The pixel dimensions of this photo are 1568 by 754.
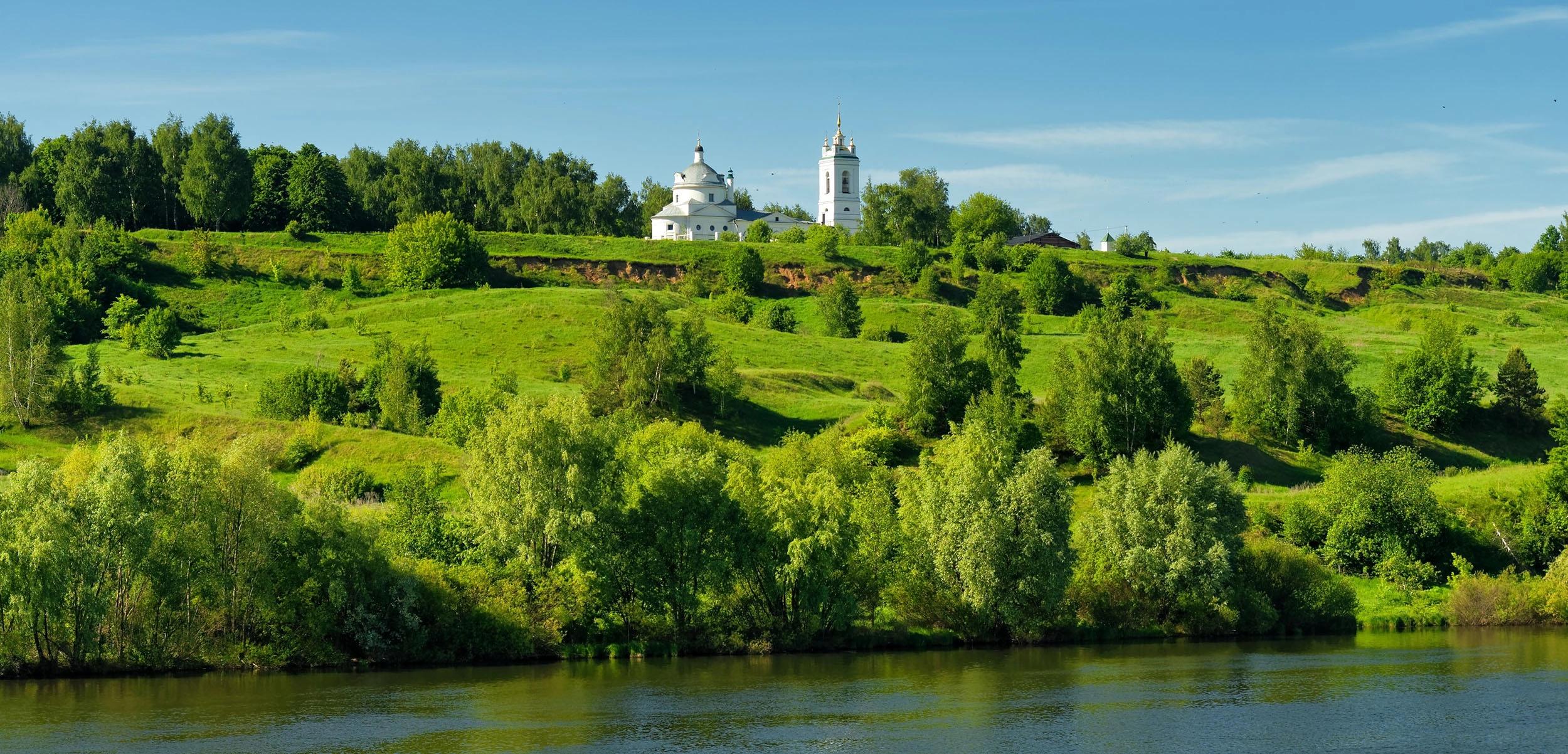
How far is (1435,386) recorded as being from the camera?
279 ft

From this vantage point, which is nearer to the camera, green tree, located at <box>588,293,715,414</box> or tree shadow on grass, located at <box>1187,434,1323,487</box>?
tree shadow on grass, located at <box>1187,434,1323,487</box>

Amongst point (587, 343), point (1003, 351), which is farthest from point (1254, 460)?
point (587, 343)

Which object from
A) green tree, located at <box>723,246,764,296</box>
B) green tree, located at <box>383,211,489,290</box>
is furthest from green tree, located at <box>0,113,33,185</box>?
green tree, located at <box>723,246,764,296</box>

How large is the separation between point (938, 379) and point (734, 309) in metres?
42.5

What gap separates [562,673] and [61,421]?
136 feet

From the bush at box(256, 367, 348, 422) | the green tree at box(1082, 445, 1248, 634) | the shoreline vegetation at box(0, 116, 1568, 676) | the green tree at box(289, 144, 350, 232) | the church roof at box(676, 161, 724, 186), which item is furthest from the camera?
the church roof at box(676, 161, 724, 186)

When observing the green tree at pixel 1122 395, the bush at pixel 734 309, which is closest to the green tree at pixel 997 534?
the green tree at pixel 1122 395

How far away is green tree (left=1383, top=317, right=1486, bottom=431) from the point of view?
84.8m

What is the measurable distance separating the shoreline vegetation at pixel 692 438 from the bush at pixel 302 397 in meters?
0.22

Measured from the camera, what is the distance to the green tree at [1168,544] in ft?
184

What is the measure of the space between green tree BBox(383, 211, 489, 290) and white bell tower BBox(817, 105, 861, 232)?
75.0 meters

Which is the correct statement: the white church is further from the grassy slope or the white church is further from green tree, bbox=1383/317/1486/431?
green tree, bbox=1383/317/1486/431

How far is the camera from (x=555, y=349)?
102750 millimetres

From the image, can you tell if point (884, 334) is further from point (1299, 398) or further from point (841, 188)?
point (841, 188)
